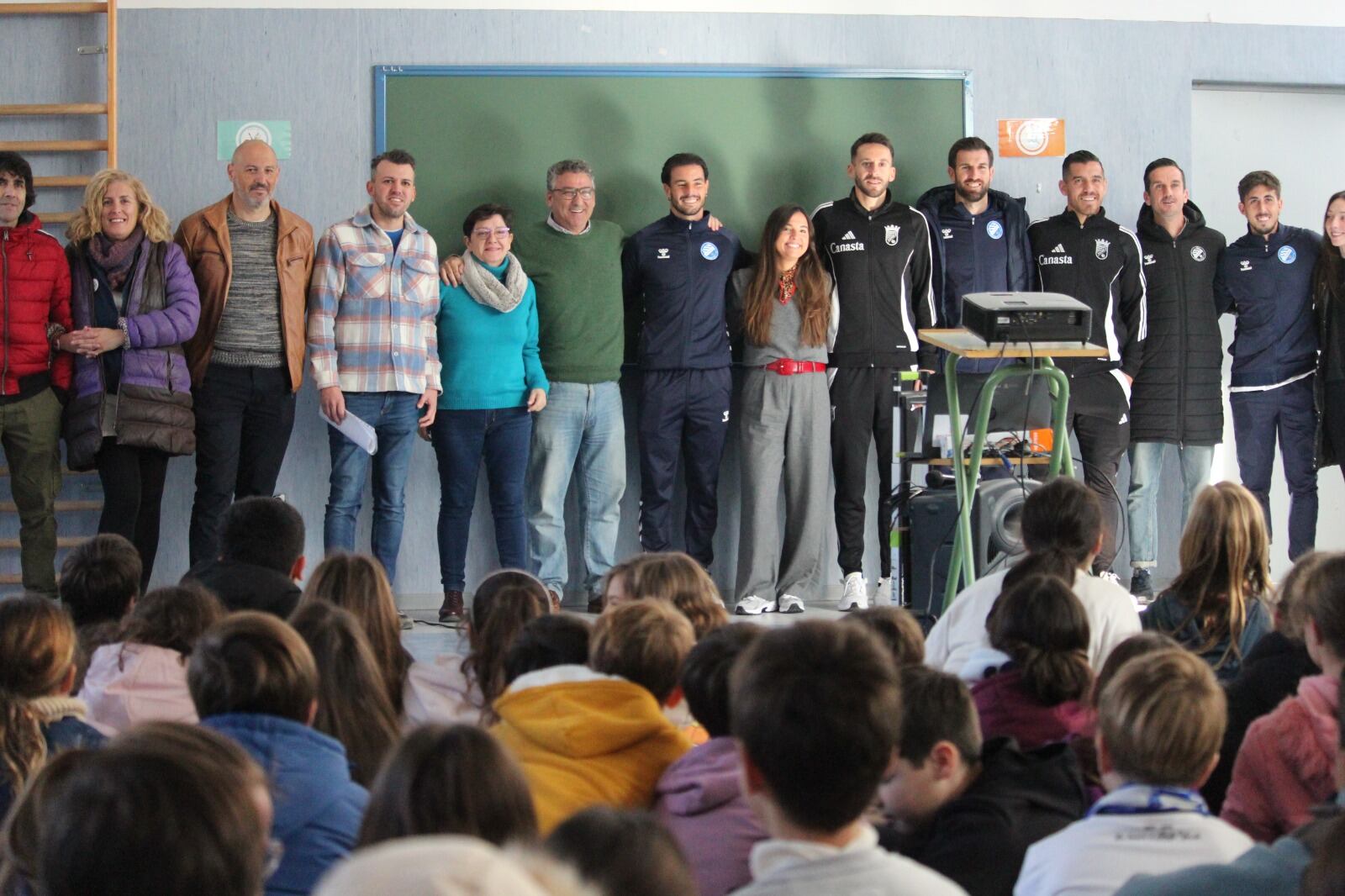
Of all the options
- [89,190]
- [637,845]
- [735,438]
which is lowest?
[637,845]

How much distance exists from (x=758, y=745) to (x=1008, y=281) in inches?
186

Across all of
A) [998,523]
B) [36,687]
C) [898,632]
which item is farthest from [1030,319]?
[36,687]

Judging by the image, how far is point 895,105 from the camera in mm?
6203

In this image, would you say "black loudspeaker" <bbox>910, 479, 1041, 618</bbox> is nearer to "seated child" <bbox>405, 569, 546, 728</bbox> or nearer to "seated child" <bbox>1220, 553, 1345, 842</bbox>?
"seated child" <bbox>405, 569, 546, 728</bbox>

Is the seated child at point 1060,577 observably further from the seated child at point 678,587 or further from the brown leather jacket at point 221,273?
the brown leather jacket at point 221,273

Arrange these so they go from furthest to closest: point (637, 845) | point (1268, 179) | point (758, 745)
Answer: point (1268, 179) < point (758, 745) < point (637, 845)

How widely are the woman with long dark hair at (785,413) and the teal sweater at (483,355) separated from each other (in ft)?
2.71

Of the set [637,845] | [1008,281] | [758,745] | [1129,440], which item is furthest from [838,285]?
[637,845]

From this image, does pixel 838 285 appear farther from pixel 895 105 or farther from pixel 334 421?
pixel 334 421

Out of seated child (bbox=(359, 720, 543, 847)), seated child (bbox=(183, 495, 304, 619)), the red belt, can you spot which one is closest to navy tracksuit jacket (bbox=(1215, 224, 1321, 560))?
the red belt

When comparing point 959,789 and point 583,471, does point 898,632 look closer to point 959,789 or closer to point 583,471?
point 959,789

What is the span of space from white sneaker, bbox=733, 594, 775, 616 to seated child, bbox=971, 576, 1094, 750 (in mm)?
3238

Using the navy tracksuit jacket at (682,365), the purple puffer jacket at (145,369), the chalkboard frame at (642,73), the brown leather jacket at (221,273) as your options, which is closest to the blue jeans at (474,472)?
the navy tracksuit jacket at (682,365)

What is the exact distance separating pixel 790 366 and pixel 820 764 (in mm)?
4336
